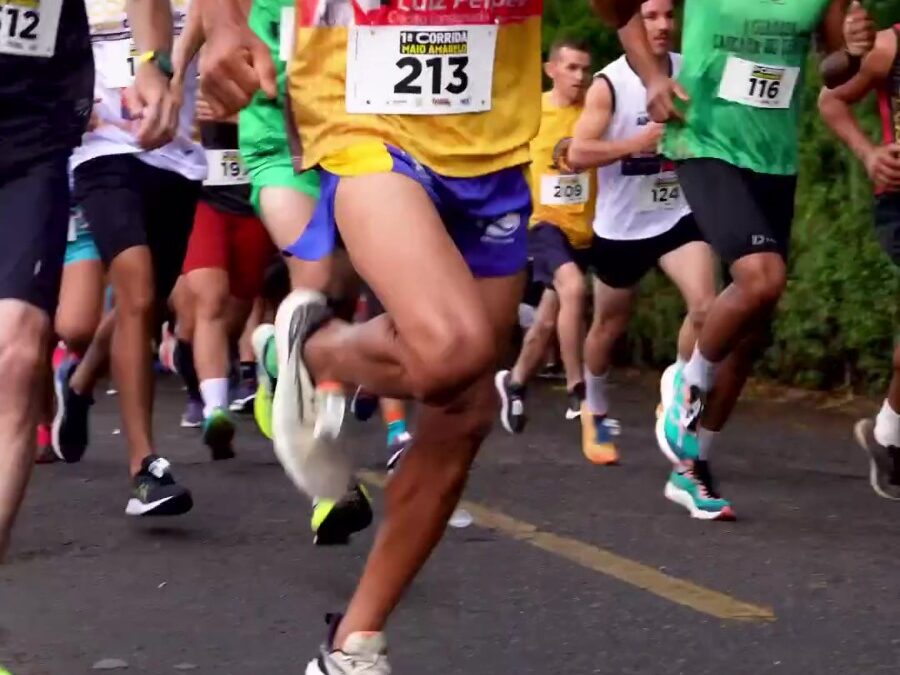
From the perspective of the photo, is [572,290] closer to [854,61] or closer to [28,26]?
[854,61]

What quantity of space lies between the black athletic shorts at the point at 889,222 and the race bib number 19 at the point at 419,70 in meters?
3.32

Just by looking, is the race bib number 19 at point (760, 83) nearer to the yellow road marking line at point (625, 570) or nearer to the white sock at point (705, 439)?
the white sock at point (705, 439)

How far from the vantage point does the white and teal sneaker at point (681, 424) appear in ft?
22.6

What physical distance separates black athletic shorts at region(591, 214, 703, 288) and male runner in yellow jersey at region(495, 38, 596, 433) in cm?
74

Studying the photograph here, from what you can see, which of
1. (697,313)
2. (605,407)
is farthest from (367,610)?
(605,407)

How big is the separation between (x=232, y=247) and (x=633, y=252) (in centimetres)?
170

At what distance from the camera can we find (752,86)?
679 centimetres

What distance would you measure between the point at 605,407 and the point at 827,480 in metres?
1.28

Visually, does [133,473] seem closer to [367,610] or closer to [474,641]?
[474,641]

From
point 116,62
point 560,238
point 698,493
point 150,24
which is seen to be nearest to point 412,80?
point 150,24

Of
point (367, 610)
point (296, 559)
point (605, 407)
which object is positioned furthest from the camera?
point (605, 407)

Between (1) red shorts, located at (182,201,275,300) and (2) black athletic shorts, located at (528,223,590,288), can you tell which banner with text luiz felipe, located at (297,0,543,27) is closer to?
(1) red shorts, located at (182,201,275,300)

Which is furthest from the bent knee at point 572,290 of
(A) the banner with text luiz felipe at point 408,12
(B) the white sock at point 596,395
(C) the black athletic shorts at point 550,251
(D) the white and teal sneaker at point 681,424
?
(A) the banner with text luiz felipe at point 408,12

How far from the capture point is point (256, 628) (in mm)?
4875
